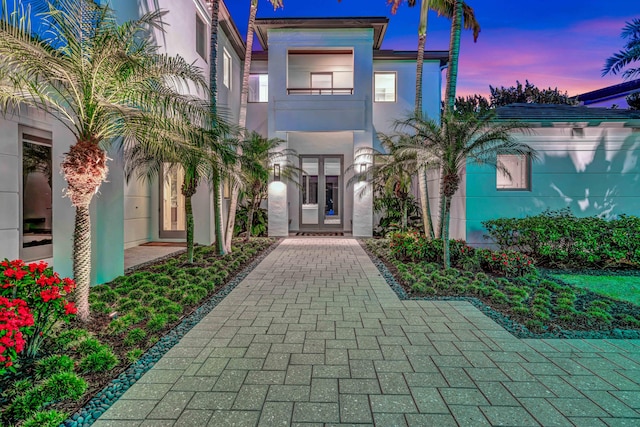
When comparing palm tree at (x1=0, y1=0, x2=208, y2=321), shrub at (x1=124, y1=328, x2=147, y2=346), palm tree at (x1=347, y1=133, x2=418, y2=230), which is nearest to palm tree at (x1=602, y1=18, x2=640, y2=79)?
palm tree at (x1=347, y1=133, x2=418, y2=230)

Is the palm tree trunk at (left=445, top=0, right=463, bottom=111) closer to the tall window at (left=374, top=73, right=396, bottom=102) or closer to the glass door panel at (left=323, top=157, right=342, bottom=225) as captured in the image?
the tall window at (left=374, top=73, right=396, bottom=102)

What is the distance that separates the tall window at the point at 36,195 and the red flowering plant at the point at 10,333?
18.1 feet

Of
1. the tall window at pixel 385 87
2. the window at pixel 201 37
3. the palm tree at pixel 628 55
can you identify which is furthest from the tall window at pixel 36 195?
the palm tree at pixel 628 55

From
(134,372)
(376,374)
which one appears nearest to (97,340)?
(134,372)

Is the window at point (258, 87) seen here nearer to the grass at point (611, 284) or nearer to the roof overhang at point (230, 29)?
the roof overhang at point (230, 29)

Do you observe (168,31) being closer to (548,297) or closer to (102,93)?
(102,93)

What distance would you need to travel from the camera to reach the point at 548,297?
513 cm

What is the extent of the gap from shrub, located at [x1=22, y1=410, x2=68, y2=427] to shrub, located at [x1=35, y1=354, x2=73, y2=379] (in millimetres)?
624

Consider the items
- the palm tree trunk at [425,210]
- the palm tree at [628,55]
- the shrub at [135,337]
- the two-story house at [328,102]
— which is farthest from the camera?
the palm tree at [628,55]

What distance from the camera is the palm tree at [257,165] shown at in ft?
28.5

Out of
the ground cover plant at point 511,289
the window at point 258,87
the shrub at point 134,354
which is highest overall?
the window at point 258,87

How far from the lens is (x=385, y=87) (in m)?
14.9

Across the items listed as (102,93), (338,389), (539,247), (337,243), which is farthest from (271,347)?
(337,243)

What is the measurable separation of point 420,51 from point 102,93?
903cm
